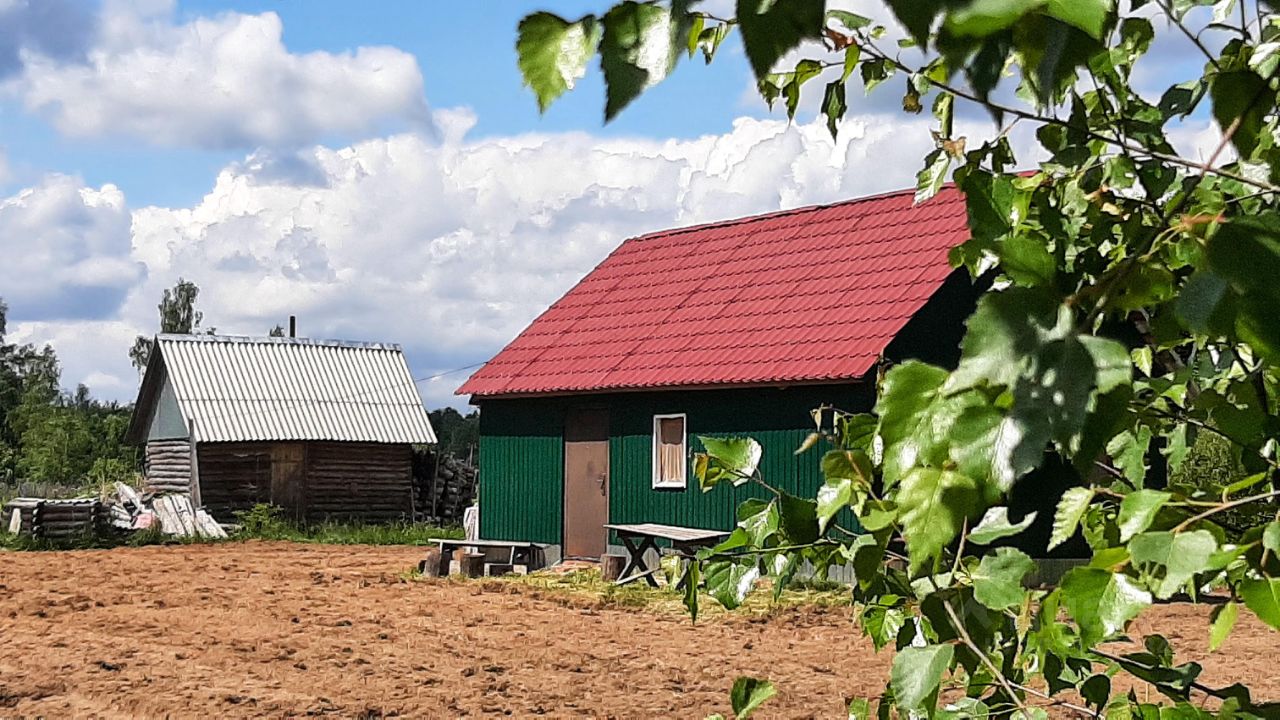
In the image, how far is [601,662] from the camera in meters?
10.8

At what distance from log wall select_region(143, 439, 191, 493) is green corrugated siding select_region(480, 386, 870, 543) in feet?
38.0

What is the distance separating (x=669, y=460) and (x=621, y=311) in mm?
3277

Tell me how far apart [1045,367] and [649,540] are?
56.1ft

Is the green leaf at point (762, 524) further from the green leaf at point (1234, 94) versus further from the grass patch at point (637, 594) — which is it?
the grass patch at point (637, 594)

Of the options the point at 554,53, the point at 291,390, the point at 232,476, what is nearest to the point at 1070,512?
the point at 554,53

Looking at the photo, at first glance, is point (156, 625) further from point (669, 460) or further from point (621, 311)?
point (621, 311)

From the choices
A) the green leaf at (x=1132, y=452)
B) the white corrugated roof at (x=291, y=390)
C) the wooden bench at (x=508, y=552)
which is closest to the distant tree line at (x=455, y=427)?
the white corrugated roof at (x=291, y=390)

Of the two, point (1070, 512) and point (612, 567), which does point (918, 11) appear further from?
point (612, 567)

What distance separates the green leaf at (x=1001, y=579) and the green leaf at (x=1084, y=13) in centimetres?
110

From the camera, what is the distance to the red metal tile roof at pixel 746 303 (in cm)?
1731

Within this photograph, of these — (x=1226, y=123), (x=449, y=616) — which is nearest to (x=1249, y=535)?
(x=1226, y=123)

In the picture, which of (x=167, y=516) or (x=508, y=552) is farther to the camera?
(x=167, y=516)

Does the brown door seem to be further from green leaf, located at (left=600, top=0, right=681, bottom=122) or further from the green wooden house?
green leaf, located at (left=600, top=0, right=681, bottom=122)

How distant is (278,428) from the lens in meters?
30.2
